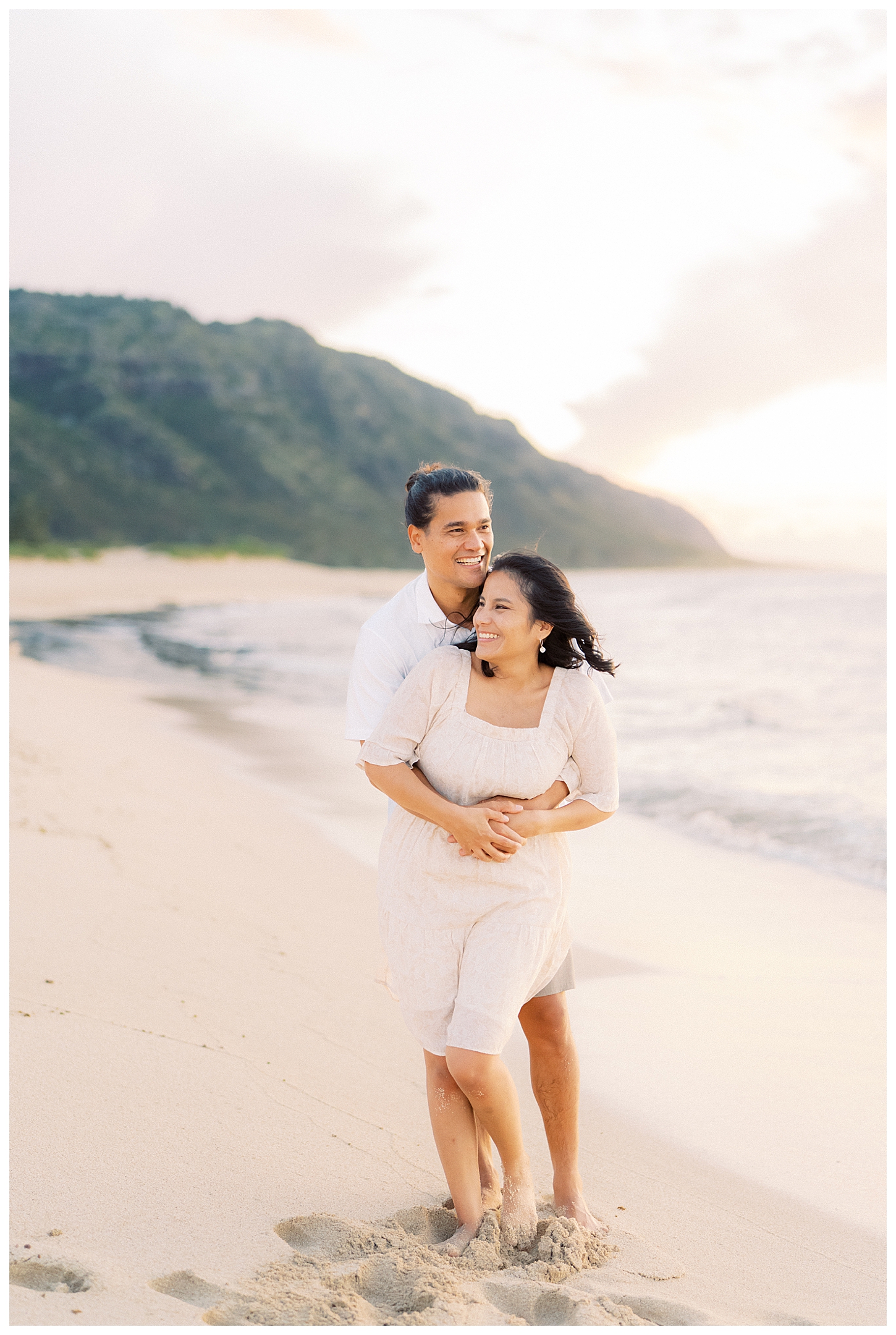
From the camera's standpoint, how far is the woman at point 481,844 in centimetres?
251

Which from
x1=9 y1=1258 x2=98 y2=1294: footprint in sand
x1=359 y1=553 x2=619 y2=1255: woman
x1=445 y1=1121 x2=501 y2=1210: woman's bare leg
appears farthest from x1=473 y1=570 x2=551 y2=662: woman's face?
x1=9 y1=1258 x2=98 y2=1294: footprint in sand

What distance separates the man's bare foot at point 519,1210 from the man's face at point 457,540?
150 cm

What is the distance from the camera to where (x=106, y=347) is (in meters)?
95.8

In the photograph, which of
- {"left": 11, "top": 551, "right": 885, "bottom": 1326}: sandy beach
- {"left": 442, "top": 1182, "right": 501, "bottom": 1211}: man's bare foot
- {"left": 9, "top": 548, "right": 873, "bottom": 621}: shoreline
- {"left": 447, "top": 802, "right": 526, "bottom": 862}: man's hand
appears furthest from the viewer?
{"left": 9, "top": 548, "right": 873, "bottom": 621}: shoreline

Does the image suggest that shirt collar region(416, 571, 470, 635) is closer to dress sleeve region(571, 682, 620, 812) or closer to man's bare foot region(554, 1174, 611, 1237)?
dress sleeve region(571, 682, 620, 812)

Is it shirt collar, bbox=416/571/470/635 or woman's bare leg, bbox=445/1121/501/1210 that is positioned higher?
shirt collar, bbox=416/571/470/635

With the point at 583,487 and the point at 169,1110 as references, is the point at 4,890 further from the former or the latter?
the point at 583,487

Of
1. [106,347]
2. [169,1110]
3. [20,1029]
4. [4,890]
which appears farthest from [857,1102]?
[106,347]

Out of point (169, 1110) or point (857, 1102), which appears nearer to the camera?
point (169, 1110)

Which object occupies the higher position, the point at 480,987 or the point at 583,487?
the point at 583,487

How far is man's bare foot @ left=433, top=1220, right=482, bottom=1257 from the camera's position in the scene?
2.47 metres

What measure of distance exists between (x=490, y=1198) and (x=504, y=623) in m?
1.51

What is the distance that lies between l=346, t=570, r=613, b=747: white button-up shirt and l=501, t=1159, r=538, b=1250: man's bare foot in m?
1.15

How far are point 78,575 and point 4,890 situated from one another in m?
34.7
